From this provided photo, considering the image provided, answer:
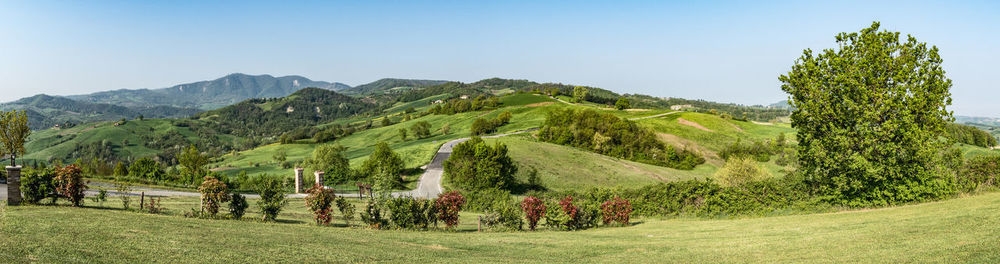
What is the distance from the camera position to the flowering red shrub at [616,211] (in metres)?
27.1

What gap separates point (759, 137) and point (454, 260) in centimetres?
10863

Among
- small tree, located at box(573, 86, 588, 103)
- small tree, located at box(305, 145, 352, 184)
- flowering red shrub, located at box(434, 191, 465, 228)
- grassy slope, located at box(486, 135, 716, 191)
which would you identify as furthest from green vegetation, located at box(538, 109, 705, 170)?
small tree, located at box(573, 86, 588, 103)

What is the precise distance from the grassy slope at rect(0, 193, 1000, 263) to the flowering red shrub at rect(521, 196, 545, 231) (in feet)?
7.03

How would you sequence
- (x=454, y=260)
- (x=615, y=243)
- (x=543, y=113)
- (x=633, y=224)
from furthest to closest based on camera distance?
(x=543, y=113), (x=633, y=224), (x=615, y=243), (x=454, y=260)

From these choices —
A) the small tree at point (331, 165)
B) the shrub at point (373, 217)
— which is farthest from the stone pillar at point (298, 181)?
the shrub at point (373, 217)

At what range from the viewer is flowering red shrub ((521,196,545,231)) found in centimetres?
2520

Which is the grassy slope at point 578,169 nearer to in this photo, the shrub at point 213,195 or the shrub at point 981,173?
the shrub at point 981,173

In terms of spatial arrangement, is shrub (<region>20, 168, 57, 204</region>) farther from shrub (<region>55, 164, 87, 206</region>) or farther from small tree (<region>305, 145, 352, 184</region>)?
small tree (<region>305, 145, 352, 184</region>)

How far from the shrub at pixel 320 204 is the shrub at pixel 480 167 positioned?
93.3 feet

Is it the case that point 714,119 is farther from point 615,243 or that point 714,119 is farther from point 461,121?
point 615,243

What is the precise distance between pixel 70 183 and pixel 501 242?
1825 cm

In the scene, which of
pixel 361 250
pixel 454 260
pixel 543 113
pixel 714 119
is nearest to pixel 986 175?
pixel 454 260

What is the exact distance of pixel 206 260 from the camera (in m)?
11.7

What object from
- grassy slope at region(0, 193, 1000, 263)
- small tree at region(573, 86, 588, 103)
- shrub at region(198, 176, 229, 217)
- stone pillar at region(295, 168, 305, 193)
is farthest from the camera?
small tree at region(573, 86, 588, 103)
